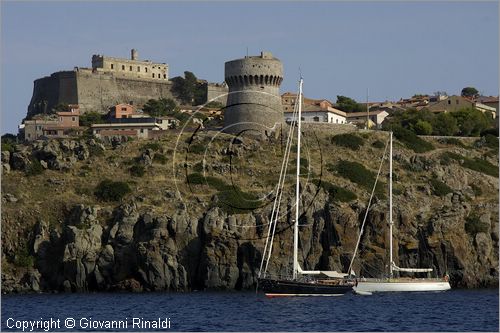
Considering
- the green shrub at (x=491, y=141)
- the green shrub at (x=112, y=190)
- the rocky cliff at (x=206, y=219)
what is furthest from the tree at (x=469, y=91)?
the green shrub at (x=112, y=190)

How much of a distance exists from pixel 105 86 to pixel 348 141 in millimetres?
47709

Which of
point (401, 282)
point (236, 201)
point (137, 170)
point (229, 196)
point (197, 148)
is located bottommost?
point (401, 282)

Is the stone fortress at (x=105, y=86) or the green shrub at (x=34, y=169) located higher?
the stone fortress at (x=105, y=86)

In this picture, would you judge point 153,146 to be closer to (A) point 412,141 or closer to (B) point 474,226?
(A) point 412,141

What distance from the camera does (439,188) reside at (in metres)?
104

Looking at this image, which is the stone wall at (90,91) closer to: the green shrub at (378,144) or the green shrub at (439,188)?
the green shrub at (378,144)

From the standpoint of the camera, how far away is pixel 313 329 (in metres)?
61.9

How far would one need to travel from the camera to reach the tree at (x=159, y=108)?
485 ft

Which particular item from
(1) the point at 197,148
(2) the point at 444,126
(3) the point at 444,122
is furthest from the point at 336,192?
(3) the point at 444,122

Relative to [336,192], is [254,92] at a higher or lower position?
higher

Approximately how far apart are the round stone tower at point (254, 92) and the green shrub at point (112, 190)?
17.0 meters

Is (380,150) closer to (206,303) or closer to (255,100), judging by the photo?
(255,100)

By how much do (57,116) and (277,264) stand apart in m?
60.7

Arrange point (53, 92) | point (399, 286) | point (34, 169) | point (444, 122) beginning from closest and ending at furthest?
point (399, 286)
point (34, 169)
point (444, 122)
point (53, 92)
